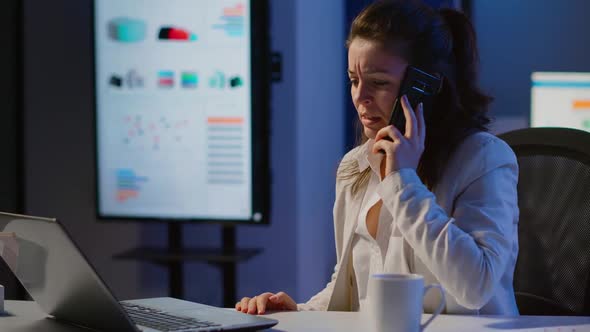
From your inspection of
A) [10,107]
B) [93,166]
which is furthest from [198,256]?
[10,107]

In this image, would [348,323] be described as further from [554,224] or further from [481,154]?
[554,224]

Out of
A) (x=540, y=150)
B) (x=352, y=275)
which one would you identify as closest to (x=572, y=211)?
(x=540, y=150)

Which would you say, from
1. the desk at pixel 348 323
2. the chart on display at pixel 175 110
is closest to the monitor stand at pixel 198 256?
the chart on display at pixel 175 110

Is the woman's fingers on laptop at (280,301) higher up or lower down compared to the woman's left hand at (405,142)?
lower down

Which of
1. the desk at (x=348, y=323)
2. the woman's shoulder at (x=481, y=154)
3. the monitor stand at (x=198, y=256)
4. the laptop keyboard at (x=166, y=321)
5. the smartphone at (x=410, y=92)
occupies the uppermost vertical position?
the smartphone at (x=410, y=92)

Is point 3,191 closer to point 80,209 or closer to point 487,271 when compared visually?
point 80,209

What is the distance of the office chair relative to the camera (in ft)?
5.08

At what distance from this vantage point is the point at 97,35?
2715 millimetres

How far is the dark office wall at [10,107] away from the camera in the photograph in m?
3.07

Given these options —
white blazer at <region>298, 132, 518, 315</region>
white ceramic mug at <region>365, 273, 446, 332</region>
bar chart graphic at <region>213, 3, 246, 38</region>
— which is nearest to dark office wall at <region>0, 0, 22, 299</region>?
bar chart graphic at <region>213, 3, 246, 38</region>

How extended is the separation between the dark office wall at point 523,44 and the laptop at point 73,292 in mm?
2308

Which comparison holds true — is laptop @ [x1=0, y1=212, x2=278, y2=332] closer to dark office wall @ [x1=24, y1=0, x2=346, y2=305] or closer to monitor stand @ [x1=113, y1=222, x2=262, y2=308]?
monitor stand @ [x1=113, y1=222, x2=262, y2=308]

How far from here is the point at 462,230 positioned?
1397 millimetres

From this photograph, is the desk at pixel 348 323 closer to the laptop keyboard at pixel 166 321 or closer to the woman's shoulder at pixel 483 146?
the laptop keyboard at pixel 166 321
